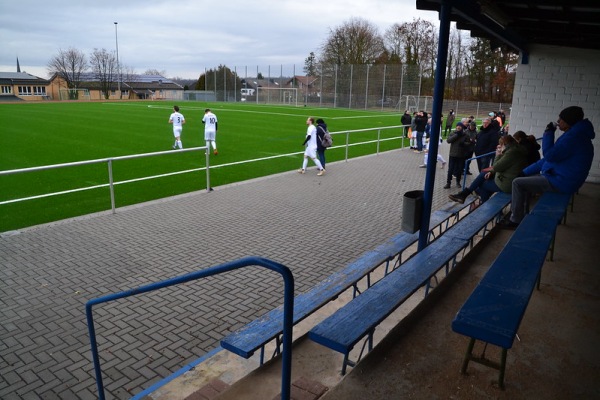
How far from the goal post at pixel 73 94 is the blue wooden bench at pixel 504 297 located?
87.5 metres

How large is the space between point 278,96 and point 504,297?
63.5 metres

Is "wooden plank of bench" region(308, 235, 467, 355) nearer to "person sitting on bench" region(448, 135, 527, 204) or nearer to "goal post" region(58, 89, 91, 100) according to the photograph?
"person sitting on bench" region(448, 135, 527, 204)

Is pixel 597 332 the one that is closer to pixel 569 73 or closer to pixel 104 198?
pixel 569 73

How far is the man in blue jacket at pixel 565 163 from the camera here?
550 cm

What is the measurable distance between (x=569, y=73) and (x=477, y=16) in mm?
6194

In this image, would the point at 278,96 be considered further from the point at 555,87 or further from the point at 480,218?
the point at 480,218

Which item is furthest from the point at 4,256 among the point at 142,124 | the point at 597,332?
the point at 142,124

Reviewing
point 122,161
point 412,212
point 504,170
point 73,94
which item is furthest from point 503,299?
point 73,94

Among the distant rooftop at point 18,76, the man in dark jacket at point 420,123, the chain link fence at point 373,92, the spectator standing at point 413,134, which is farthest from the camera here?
the distant rooftop at point 18,76

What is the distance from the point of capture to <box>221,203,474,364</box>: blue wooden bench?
3.63m

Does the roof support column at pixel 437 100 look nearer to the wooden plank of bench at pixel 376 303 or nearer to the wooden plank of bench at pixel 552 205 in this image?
the wooden plank of bench at pixel 376 303

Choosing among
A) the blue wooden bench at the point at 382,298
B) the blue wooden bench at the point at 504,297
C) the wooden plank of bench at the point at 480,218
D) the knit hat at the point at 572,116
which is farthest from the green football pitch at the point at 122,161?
the blue wooden bench at the point at 504,297

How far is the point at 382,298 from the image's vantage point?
3.85m

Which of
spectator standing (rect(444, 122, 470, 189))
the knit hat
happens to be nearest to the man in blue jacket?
the knit hat
